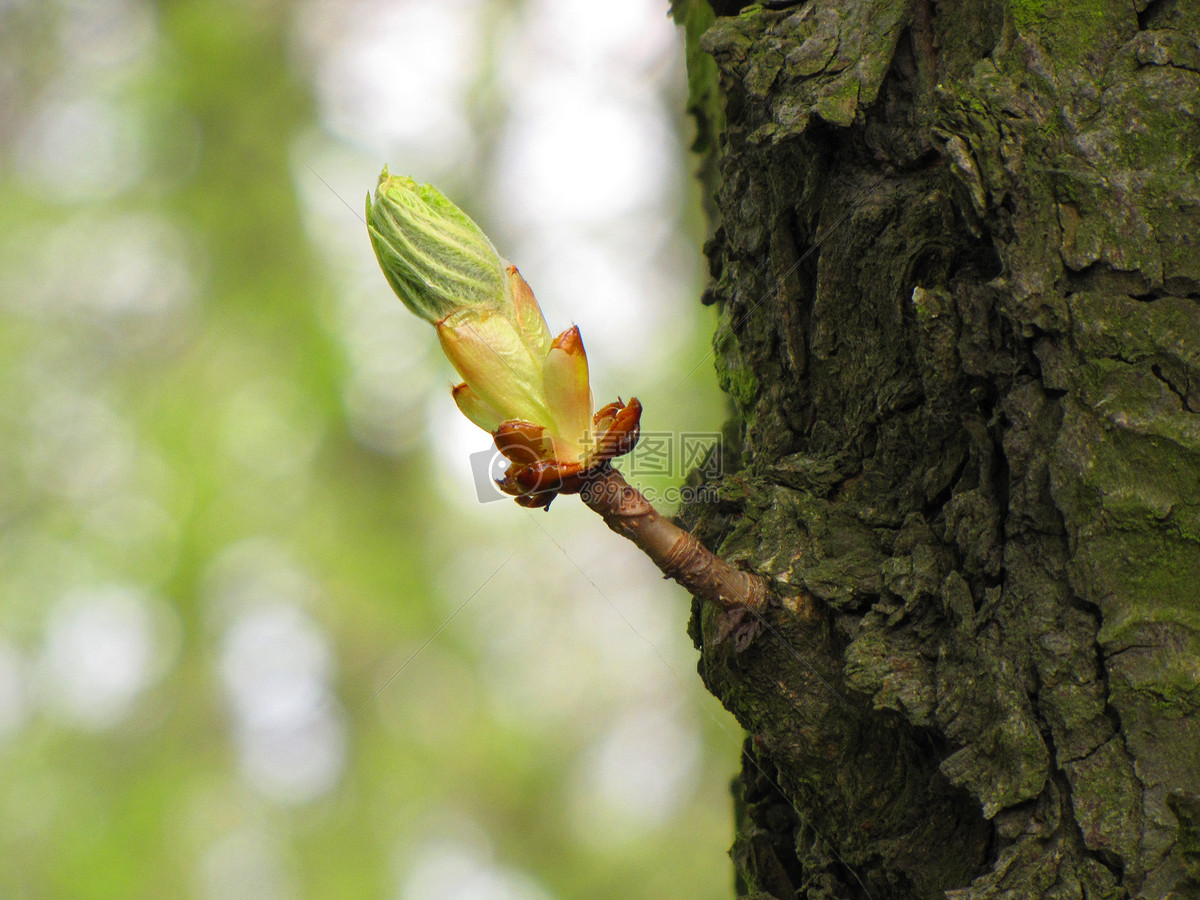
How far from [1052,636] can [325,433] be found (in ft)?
9.61

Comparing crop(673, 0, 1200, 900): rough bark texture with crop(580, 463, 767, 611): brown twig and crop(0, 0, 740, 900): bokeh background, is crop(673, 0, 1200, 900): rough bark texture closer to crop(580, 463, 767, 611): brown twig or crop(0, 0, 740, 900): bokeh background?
crop(580, 463, 767, 611): brown twig

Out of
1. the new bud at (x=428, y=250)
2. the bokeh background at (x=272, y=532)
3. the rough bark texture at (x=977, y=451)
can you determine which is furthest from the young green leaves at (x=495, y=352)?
the bokeh background at (x=272, y=532)

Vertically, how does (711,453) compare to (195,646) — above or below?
below

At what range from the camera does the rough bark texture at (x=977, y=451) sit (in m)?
0.51

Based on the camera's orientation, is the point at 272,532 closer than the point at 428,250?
No

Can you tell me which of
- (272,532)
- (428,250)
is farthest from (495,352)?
(272,532)

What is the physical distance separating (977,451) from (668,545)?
0.76ft

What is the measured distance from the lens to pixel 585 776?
10.4 feet

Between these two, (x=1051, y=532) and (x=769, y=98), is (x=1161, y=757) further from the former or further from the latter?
(x=769, y=98)

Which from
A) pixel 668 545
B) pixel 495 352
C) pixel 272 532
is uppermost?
pixel 272 532

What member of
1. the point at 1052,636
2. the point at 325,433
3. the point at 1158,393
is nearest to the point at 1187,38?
the point at 1158,393

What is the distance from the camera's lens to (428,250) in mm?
573

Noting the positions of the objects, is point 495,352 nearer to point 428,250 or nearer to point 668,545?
point 428,250

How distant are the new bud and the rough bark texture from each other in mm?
281
